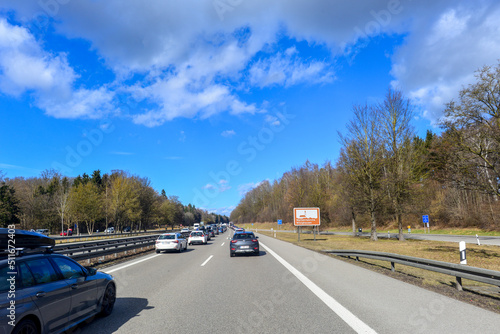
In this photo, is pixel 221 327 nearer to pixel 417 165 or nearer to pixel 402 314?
pixel 402 314

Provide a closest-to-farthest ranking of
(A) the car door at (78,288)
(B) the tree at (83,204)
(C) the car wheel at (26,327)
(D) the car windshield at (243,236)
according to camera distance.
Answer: (C) the car wheel at (26,327) → (A) the car door at (78,288) → (D) the car windshield at (243,236) → (B) the tree at (83,204)

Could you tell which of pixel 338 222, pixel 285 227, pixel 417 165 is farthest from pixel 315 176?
pixel 417 165

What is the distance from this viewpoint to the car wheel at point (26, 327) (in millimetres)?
3466

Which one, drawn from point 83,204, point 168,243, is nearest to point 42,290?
point 168,243

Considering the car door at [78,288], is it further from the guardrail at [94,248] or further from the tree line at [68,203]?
the tree line at [68,203]

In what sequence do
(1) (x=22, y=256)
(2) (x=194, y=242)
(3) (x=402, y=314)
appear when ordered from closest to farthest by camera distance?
(1) (x=22, y=256)
(3) (x=402, y=314)
(2) (x=194, y=242)

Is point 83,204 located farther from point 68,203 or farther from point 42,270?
point 42,270

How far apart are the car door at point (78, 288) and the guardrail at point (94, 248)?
6310 millimetres

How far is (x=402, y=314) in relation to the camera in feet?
17.9

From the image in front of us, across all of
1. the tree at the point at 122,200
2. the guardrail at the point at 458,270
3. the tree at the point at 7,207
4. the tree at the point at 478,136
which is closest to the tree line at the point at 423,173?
the tree at the point at 478,136

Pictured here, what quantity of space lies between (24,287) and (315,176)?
6180 centimetres

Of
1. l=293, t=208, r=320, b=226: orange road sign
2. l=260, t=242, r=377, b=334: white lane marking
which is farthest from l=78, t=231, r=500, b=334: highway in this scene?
l=293, t=208, r=320, b=226: orange road sign

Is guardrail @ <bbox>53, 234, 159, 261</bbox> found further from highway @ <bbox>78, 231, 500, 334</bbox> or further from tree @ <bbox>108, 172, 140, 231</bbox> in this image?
tree @ <bbox>108, 172, 140, 231</bbox>

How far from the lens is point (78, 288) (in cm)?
478
